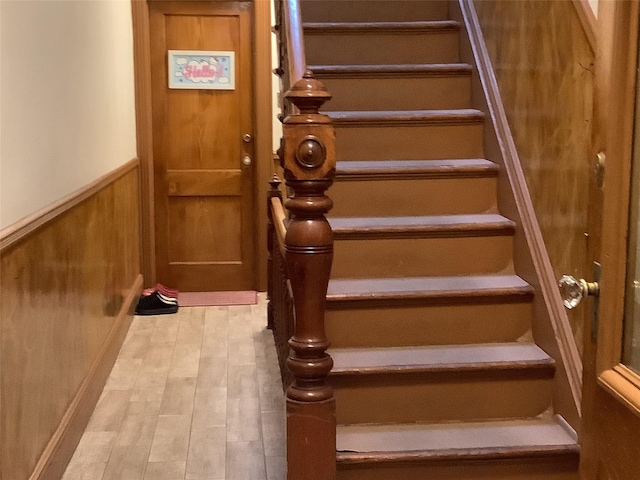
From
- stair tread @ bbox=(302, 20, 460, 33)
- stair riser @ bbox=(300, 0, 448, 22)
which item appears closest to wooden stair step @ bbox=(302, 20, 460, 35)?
stair tread @ bbox=(302, 20, 460, 33)

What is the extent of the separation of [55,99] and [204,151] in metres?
2.38

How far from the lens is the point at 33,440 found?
2.14 meters

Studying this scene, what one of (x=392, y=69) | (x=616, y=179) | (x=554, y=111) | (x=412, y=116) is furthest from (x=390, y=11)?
(x=616, y=179)

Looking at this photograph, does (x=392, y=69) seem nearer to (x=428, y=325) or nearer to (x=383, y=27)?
(x=383, y=27)

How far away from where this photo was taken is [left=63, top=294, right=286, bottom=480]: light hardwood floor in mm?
2467

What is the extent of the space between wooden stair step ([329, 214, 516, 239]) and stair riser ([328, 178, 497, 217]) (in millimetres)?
109

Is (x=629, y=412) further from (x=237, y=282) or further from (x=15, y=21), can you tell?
(x=237, y=282)

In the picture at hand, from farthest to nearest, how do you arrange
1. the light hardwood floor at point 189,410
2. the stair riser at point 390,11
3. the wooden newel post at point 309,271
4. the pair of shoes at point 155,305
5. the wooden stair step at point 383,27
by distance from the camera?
the pair of shoes at point 155,305, the stair riser at point 390,11, the wooden stair step at point 383,27, the light hardwood floor at point 189,410, the wooden newel post at point 309,271

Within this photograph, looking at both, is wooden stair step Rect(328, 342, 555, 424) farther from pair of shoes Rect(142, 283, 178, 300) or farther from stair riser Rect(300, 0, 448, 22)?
pair of shoes Rect(142, 283, 178, 300)

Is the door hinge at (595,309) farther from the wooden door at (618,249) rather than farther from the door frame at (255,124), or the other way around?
the door frame at (255,124)

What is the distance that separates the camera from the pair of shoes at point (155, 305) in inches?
176

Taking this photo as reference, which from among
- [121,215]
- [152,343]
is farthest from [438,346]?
[121,215]

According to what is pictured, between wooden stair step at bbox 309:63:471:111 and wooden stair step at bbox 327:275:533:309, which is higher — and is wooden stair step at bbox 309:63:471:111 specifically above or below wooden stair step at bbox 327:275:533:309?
above

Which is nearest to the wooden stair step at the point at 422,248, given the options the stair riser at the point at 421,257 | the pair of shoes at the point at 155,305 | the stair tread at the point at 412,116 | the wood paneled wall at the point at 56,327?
the stair riser at the point at 421,257
